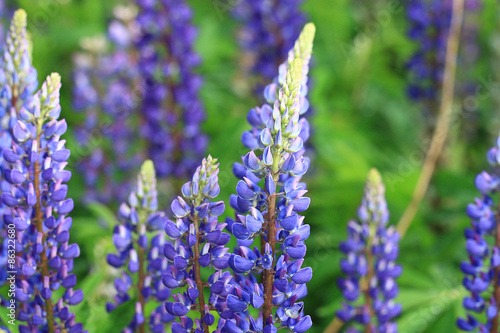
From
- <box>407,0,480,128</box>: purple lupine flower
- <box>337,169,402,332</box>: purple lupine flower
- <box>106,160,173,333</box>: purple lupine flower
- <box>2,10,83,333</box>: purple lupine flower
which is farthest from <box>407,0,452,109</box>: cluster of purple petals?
<box>2,10,83,333</box>: purple lupine flower

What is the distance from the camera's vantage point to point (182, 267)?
1396 millimetres

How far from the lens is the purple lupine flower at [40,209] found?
59.4 inches

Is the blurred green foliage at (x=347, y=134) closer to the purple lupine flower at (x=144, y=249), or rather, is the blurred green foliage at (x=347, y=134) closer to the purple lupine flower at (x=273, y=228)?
the purple lupine flower at (x=144, y=249)

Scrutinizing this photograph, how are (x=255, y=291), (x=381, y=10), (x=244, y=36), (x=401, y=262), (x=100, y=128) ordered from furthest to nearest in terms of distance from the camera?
(x=381, y=10) < (x=244, y=36) < (x=100, y=128) < (x=401, y=262) < (x=255, y=291)

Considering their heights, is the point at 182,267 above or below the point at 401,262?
below

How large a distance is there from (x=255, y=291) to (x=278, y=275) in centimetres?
7

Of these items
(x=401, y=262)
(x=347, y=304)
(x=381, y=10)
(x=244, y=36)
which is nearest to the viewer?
(x=347, y=304)

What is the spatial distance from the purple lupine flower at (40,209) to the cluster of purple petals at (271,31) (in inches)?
99.5

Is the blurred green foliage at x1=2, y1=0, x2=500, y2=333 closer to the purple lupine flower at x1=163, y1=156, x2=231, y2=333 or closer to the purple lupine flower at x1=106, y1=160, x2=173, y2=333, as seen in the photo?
the purple lupine flower at x1=106, y1=160, x2=173, y2=333

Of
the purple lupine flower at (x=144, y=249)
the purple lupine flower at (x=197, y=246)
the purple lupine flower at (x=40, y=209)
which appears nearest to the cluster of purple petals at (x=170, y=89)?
the purple lupine flower at (x=144, y=249)

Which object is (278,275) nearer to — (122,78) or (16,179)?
(16,179)

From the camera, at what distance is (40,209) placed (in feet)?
5.13

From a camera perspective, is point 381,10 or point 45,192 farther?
point 381,10

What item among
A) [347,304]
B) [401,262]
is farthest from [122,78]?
[347,304]
